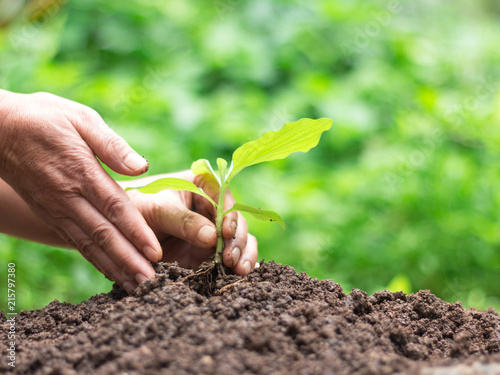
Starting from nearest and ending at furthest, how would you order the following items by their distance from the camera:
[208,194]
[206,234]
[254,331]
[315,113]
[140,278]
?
[254,331] → [140,278] → [206,234] → [208,194] → [315,113]

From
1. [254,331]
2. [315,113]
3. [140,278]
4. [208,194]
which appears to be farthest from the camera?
[315,113]

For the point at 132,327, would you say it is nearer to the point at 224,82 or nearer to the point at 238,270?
the point at 238,270

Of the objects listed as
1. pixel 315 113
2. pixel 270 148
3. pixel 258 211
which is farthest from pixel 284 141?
pixel 315 113

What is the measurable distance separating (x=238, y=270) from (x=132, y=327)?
460 mm

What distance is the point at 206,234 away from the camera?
4.27 ft

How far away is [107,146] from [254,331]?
0.62m

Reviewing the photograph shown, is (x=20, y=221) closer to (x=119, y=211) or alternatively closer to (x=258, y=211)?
(x=119, y=211)

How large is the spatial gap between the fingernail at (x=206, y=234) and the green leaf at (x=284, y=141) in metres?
0.19

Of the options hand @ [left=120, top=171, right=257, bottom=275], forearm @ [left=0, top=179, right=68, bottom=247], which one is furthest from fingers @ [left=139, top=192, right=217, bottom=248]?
forearm @ [left=0, top=179, right=68, bottom=247]

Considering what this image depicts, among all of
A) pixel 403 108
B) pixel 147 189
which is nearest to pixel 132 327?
pixel 147 189

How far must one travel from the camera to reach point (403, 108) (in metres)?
3.64

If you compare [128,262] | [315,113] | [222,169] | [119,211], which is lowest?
[128,262]

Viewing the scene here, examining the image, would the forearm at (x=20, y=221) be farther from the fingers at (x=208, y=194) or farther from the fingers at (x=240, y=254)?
the fingers at (x=240, y=254)

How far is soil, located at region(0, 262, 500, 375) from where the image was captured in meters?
0.81
